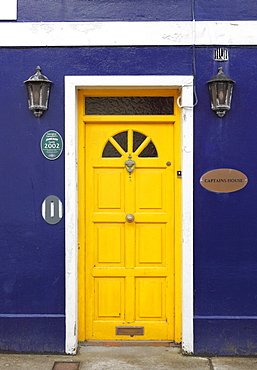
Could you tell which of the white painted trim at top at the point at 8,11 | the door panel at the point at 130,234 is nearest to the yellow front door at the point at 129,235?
the door panel at the point at 130,234

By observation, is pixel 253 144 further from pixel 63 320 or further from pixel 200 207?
pixel 63 320

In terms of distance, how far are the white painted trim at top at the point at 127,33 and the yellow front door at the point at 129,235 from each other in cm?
85

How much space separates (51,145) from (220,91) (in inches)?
70.4

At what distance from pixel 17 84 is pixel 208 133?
6.62 feet

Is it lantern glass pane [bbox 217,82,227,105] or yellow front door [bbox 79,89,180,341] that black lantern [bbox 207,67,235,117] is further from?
yellow front door [bbox 79,89,180,341]

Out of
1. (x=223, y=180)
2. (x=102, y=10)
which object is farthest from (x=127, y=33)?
(x=223, y=180)

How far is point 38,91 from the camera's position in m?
4.51

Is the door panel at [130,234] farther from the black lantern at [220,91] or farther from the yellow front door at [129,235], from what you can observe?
the black lantern at [220,91]

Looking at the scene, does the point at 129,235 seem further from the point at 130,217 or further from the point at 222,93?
the point at 222,93

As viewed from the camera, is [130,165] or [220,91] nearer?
[220,91]

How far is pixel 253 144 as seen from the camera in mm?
4586

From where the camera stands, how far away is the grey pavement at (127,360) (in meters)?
4.31

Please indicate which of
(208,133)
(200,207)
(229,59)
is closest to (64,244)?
(200,207)

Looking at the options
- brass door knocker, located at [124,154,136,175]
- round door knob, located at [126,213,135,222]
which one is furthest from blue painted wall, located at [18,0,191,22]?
round door knob, located at [126,213,135,222]
